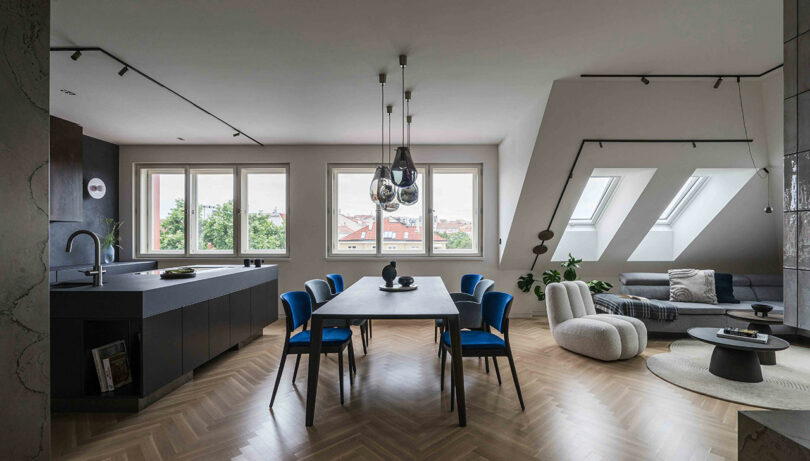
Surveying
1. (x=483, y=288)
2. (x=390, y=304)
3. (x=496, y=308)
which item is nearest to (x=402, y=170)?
(x=390, y=304)

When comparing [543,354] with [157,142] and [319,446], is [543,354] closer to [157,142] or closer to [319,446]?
[319,446]

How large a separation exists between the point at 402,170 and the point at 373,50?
39.0 inches

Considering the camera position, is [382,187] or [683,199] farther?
[683,199]

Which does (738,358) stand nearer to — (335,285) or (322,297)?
(322,297)

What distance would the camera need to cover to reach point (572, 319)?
4059 mm

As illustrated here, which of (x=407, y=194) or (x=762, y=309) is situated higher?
(x=407, y=194)

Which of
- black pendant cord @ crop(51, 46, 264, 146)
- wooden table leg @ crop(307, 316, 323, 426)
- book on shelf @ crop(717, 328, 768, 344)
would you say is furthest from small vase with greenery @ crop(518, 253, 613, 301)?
black pendant cord @ crop(51, 46, 264, 146)

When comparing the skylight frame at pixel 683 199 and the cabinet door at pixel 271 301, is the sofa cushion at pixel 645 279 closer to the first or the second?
the skylight frame at pixel 683 199

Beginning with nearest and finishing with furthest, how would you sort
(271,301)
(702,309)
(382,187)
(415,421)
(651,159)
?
(415,421) < (382,187) < (651,159) < (702,309) < (271,301)

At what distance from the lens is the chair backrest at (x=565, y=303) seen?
163 inches

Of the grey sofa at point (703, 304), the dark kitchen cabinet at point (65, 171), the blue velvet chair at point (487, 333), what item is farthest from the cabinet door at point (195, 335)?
the grey sofa at point (703, 304)

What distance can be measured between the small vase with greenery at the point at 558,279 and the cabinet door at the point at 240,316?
403 centimetres

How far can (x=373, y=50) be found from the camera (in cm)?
279

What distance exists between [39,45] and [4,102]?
0.29 m
